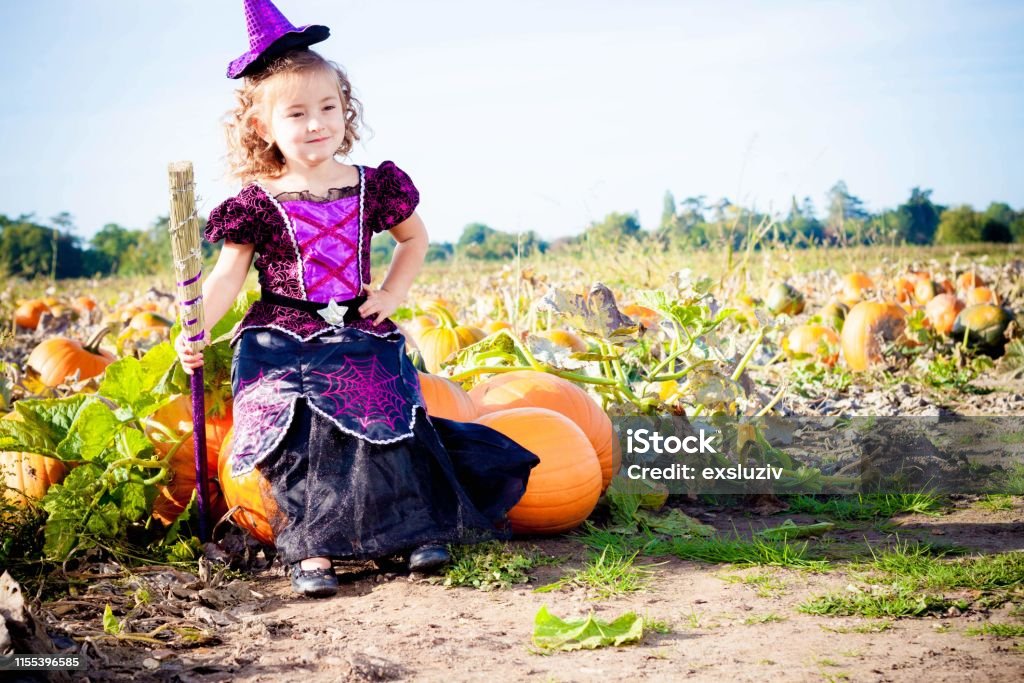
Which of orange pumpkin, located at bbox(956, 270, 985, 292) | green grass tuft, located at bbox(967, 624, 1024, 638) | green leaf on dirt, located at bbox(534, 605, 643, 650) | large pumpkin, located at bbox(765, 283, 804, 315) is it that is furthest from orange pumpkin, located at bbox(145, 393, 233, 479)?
orange pumpkin, located at bbox(956, 270, 985, 292)

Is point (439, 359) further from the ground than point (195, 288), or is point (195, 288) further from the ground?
point (195, 288)

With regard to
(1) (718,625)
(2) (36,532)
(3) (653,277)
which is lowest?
(1) (718,625)

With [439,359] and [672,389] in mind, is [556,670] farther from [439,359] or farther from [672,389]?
[439,359]

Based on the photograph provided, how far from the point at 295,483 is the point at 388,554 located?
328mm

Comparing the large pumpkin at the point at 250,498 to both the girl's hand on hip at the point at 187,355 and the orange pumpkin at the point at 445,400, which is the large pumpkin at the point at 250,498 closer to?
the girl's hand on hip at the point at 187,355

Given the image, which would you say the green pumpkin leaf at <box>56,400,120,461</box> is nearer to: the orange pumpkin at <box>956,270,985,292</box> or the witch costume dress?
the witch costume dress

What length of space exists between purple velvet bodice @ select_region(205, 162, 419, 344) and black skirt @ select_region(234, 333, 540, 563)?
0.11 meters

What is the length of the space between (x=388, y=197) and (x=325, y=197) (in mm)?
204

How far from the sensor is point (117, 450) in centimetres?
299

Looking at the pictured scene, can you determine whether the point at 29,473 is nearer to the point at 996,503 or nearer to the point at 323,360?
the point at 323,360

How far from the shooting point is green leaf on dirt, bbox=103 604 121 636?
2.32 meters

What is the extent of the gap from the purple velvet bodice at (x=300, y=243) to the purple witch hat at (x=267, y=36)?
344 millimetres

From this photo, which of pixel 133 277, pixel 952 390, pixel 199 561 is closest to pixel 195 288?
pixel 199 561

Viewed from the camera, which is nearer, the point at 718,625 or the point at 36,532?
the point at 718,625
